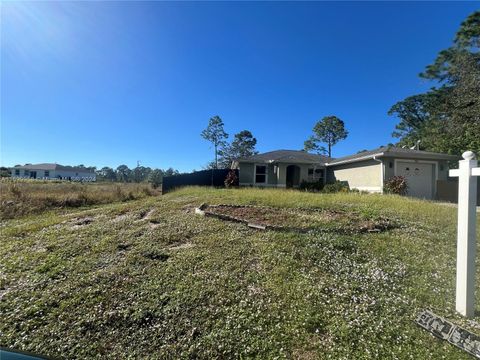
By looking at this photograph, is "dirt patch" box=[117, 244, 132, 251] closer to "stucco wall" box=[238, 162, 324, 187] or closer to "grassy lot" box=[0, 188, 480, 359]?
"grassy lot" box=[0, 188, 480, 359]

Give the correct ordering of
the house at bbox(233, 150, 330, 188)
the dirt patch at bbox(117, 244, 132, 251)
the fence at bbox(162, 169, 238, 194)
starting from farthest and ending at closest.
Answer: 1. the fence at bbox(162, 169, 238, 194)
2. the house at bbox(233, 150, 330, 188)
3. the dirt patch at bbox(117, 244, 132, 251)

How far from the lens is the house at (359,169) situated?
1543 cm

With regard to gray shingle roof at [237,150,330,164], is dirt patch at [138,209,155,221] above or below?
below

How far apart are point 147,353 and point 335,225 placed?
5.06 m

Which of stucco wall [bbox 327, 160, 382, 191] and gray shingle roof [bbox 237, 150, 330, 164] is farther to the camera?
gray shingle roof [bbox 237, 150, 330, 164]

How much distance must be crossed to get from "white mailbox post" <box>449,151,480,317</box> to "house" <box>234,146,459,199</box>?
1252 cm

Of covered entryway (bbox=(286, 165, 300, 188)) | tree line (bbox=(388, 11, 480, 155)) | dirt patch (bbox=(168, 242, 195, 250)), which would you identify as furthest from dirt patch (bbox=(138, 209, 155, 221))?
tree line (bbox=(388, 11, 480, 155))

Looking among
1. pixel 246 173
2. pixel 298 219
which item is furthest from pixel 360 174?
pixel 298 219

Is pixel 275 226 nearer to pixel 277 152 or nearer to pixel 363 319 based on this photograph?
pixel 363 319

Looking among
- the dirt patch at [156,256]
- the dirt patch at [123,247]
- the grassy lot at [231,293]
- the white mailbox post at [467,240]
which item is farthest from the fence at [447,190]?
the dirt patch at [123,247]

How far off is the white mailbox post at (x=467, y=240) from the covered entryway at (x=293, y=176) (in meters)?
17.6

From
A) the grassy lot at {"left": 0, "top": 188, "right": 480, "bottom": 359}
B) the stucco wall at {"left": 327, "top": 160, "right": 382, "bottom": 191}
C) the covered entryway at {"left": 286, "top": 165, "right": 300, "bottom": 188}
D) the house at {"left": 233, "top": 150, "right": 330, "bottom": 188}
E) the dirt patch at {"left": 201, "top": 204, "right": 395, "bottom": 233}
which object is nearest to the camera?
the grassy lot at {"left": 0, "top": 188, "right": 480, "bottom": 359}

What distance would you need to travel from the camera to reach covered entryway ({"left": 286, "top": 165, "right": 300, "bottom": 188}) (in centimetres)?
2116

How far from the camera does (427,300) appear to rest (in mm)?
3799
